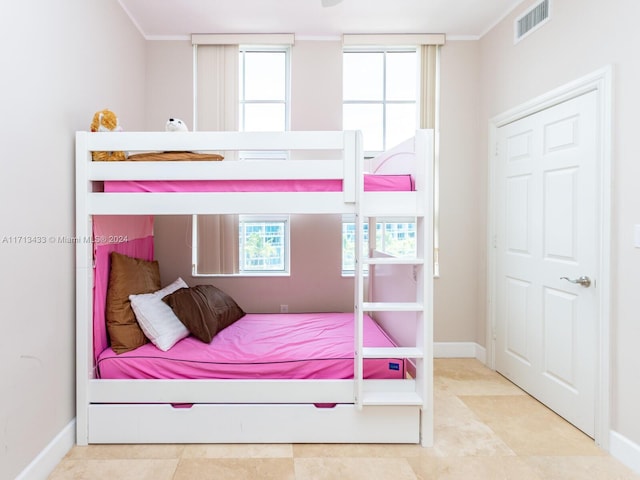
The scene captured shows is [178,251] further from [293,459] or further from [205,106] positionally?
[293,459]

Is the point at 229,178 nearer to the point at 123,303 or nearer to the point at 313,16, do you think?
the point at 123,303

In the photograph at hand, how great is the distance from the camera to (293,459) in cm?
208

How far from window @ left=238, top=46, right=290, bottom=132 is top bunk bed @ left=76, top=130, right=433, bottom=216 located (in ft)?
4.79

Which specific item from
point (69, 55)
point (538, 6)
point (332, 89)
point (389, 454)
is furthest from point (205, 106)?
point (389, 454)

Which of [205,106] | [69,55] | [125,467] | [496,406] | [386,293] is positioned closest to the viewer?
[125,467]

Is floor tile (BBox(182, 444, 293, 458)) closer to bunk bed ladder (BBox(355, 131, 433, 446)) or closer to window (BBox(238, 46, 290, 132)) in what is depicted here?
bunk bed ladder (BBox(355, 131, 433, 446))

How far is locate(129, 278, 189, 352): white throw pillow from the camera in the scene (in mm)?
2344

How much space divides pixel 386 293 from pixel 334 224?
880 millimetres

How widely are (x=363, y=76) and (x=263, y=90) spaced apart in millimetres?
885

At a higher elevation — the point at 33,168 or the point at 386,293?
the point at 33,168

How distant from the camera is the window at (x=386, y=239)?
142 inches

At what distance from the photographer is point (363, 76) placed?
12.0 feet

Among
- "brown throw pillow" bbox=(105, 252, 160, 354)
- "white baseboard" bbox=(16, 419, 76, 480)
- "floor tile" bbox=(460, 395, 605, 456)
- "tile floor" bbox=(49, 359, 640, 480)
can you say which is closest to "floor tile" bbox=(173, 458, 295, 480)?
"tile floor" bbox=(49, 359, 640, 480)

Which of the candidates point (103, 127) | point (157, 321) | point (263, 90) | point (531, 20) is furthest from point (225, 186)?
point (531, 20)
